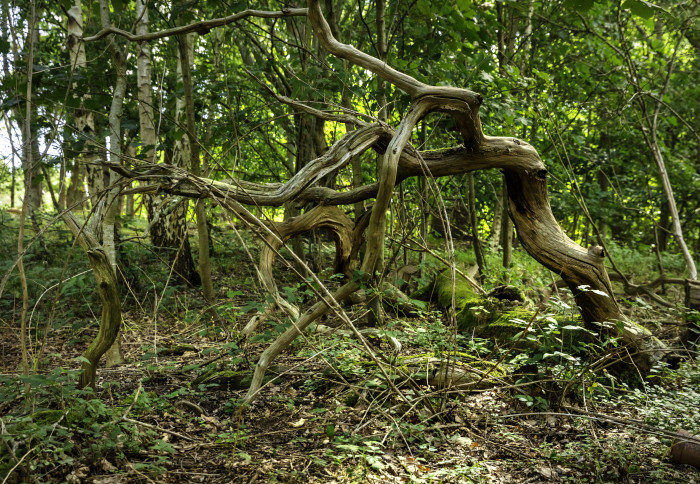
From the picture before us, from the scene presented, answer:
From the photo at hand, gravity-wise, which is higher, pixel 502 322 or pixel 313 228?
pixel 313 228

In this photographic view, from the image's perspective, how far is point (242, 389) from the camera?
420 cm

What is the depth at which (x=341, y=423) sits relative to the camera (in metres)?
3.57

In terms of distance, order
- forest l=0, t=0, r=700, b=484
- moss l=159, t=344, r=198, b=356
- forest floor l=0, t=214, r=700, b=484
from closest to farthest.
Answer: forest floor l=0, t=214, r=700, b=484 → forest l=0, t=0, r=700, b=484 → moss l=159, t=344, r=198, b=356

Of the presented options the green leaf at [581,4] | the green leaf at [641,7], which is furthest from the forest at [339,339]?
the green leaf at [581,4]

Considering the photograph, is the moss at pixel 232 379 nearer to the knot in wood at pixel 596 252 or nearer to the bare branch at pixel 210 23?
the bare branch at pixel 210 23

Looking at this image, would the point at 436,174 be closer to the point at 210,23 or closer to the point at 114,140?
the point at 210,23

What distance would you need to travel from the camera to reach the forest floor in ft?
9.03

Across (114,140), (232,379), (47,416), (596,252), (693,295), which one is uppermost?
(114,140)

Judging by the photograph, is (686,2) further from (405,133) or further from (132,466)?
(132,466)

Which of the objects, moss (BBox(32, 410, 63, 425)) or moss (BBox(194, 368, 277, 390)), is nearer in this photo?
moss (BBox(32, 410, 63, 425))

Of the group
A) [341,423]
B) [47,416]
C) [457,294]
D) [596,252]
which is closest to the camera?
[47,416]

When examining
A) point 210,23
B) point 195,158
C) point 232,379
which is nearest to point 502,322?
point 232,379

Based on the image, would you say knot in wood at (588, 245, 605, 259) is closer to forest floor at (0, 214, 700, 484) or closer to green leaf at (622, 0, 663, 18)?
forest floor at (0, 214, 700, 484)

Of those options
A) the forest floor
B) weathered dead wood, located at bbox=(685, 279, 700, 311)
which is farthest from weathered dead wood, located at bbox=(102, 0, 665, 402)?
weathered dead wood, located at bbox=(685, 279, 700, 311)
